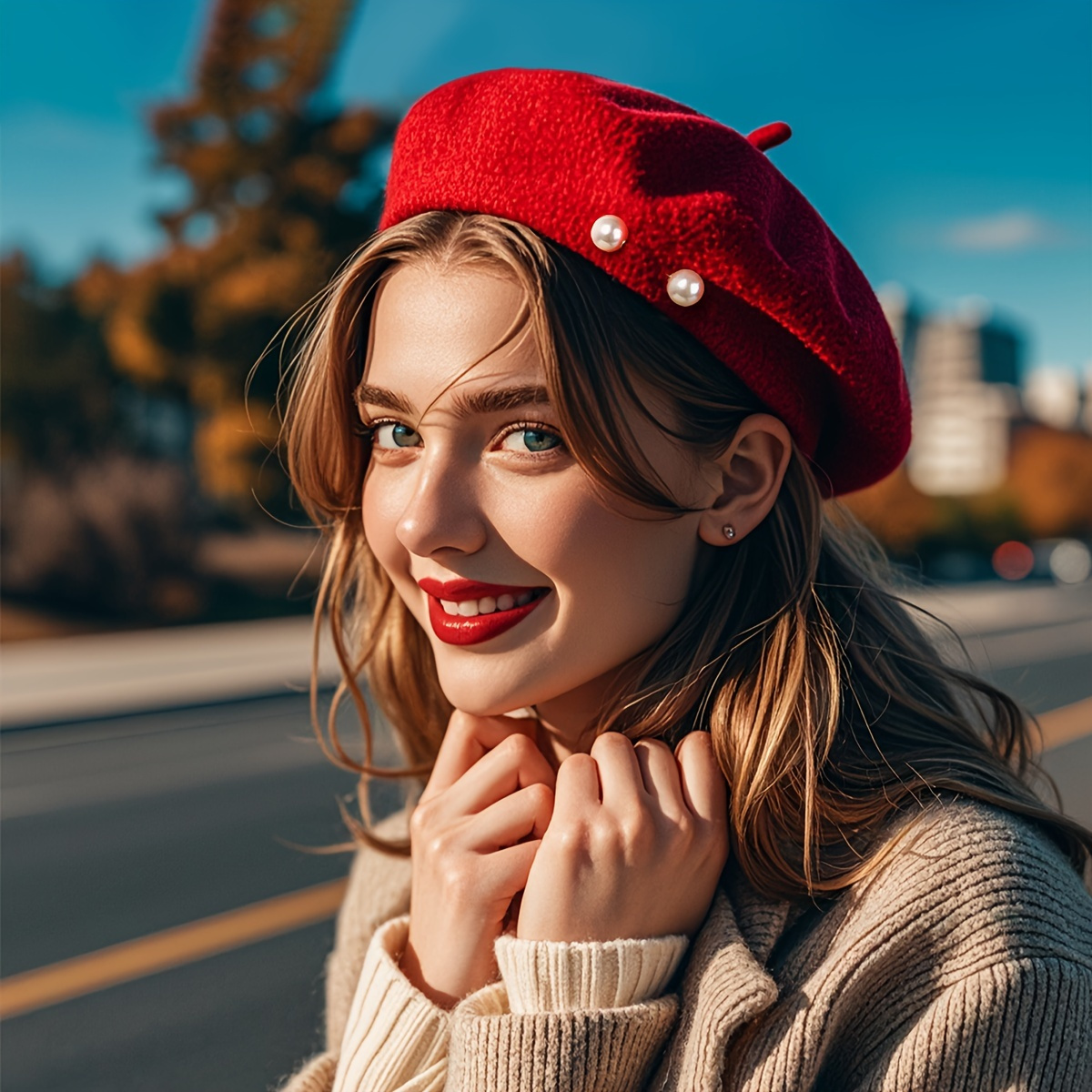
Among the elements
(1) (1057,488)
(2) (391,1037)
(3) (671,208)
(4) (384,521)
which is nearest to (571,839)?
(2) (391,1037)

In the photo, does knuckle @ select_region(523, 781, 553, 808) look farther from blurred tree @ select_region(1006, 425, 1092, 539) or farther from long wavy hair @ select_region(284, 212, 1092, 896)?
blurred tree @ select_region(1006, 425, 1092, 539)

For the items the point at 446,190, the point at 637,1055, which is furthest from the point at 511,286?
the point at 637,1055

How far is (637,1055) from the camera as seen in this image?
4.55ft

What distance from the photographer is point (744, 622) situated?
1646 millimetres

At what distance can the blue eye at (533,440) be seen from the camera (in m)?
1.49

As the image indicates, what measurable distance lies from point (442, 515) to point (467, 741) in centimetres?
43

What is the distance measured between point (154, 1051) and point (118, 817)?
3293mm

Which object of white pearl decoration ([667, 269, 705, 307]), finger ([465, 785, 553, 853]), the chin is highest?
white pearl decoration ([667, 269, 705, 307])

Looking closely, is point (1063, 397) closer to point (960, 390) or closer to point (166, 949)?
point (960, 390)

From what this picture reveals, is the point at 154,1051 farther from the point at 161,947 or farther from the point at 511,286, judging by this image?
the point at 511,286

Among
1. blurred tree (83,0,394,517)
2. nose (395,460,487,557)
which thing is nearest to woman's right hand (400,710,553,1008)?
nose (395,460,487,557)

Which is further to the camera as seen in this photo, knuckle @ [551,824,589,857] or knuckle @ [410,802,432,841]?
knuckle @ [410,802,432,841]

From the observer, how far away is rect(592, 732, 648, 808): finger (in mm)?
1474

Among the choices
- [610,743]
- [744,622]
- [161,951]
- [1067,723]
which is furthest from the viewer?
[1067,723]
